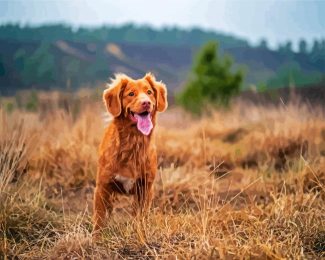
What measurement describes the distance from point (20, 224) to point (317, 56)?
12263 mm

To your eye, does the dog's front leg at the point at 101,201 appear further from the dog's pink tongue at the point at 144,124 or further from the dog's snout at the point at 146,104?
the dog's snout at the point at 146,104

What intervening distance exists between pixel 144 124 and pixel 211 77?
2661cm

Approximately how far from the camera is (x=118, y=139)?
4.47 meters

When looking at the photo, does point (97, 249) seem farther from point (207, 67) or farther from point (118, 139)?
point (207, 67)

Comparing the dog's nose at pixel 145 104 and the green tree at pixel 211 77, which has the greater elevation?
the dog's nose at pixel 145 104

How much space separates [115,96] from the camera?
4.48 m

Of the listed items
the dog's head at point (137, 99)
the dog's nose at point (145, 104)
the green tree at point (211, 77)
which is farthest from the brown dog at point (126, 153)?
the green tree at point (211, 77)

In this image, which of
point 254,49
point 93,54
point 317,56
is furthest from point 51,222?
point 254,49

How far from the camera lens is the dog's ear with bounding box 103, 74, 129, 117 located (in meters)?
4.45

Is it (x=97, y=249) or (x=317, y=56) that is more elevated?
(x=317, y=56)

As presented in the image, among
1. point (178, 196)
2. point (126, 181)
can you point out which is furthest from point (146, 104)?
point (178, 196)

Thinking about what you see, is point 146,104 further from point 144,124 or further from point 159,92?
point 159,92

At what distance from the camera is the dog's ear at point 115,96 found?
4.45 meters

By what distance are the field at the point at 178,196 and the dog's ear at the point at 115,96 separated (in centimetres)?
71
